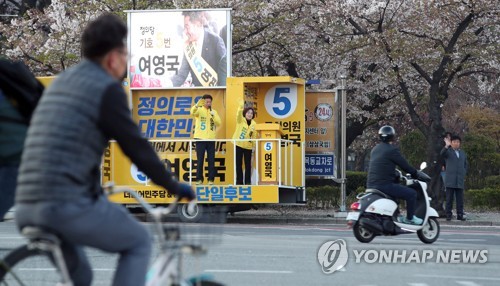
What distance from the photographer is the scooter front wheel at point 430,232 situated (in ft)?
55.2

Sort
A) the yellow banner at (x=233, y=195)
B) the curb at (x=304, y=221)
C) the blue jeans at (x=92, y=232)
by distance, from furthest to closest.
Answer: the curb at (x=304, y=221) < the yellow banner at (x=233, y=195) < the blue jeans at (x=92, y=232)

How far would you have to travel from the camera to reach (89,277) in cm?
576

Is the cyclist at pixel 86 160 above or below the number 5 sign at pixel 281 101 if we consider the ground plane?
below

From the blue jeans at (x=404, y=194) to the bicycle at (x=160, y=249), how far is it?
10.7 m

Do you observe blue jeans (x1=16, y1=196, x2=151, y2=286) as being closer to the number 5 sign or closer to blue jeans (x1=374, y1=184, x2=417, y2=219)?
blue jeans (x1=374, y1=184, x2=417, y2=219)

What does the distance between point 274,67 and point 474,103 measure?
756 inches

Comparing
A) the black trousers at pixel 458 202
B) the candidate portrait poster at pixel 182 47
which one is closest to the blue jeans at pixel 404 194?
the candidate portrait poster at pixel 182 47

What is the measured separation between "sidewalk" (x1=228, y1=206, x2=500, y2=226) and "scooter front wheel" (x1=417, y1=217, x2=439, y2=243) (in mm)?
8148

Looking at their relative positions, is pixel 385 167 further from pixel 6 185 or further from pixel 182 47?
pixel 6 185

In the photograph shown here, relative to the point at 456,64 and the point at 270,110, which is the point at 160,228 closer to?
the point at 270,110

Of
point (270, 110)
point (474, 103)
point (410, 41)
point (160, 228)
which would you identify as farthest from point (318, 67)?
point (160, 228)

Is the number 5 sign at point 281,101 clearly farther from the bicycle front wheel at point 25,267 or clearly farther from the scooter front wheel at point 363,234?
the bicycle front wheel at point 25,267

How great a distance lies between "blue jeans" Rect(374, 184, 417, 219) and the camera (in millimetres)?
16516

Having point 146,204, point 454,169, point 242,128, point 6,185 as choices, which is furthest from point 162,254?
point 454,169
